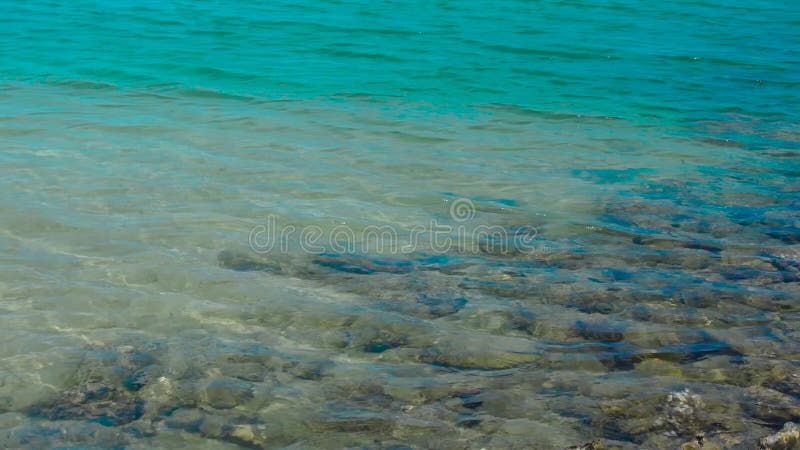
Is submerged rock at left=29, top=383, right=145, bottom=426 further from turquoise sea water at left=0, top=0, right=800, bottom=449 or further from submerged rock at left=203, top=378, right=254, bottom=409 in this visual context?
submerged rock at left=203, top=378, right=254, bottom=409

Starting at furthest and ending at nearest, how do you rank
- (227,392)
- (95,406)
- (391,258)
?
(391,258), (227,392), (95,406)

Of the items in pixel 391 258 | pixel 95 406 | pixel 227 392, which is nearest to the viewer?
pixel 95 406

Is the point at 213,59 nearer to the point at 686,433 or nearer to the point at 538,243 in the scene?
the point at 538,243

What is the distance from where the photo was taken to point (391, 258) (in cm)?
675

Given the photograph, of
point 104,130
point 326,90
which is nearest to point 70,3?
point 326,90

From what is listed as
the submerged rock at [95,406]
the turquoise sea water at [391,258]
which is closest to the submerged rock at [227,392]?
the turquoise sea water at [391,258]

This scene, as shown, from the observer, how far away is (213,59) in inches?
630

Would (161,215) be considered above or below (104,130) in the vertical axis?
below

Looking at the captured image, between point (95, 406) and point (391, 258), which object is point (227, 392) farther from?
point (391, 258)

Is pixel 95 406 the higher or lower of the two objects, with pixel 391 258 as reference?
lower

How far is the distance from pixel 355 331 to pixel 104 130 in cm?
664

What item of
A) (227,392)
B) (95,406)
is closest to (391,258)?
(227,392)

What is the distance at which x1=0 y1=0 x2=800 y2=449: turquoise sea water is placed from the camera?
4387 mm

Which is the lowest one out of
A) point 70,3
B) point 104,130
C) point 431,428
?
point 431,428
